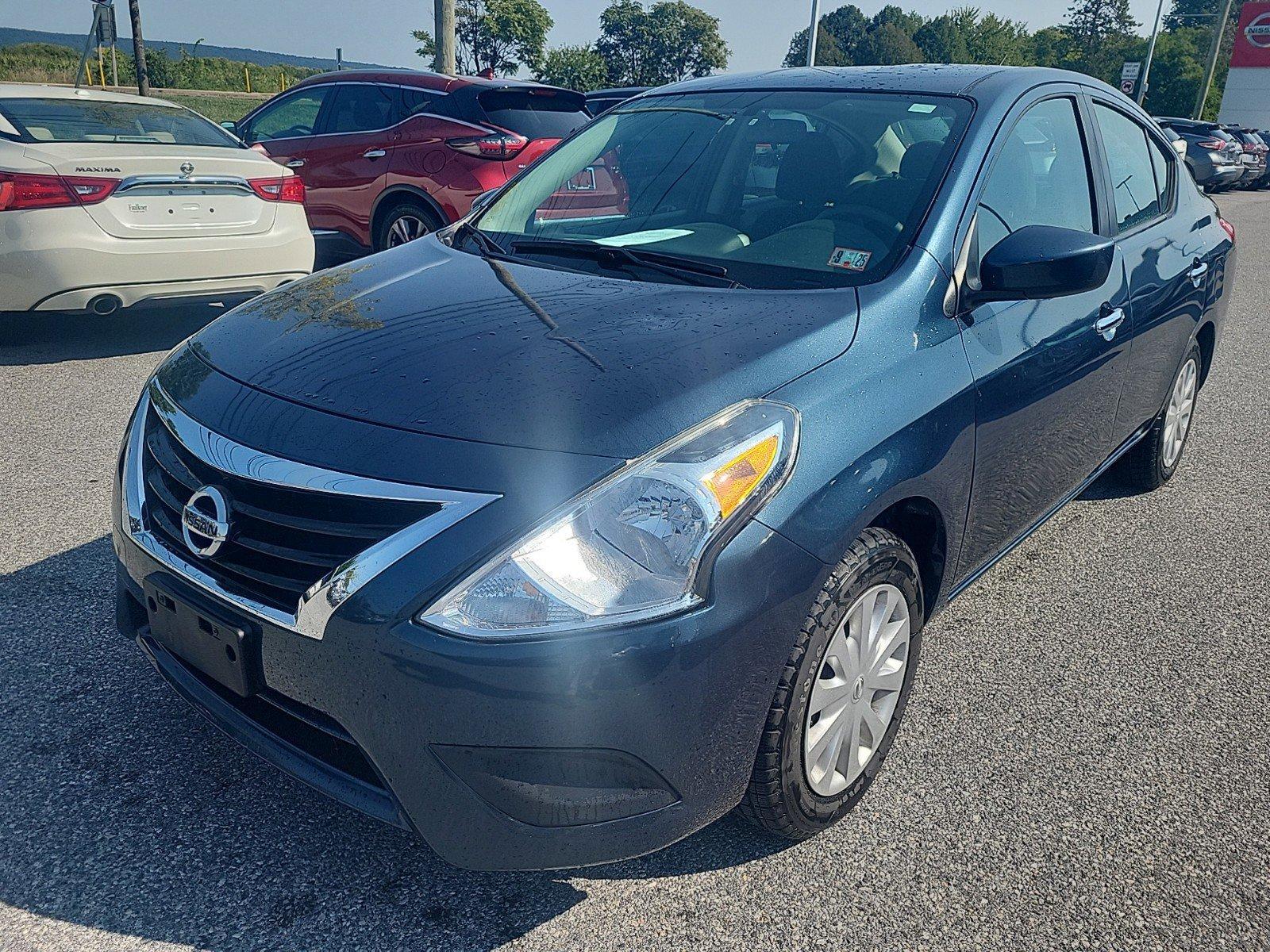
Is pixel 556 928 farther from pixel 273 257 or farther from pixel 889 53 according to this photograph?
pixel 889 53

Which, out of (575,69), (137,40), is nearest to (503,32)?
(575,69)

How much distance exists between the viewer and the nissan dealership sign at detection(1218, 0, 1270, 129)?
48500mm

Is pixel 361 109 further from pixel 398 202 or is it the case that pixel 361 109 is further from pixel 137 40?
pixel 137 40

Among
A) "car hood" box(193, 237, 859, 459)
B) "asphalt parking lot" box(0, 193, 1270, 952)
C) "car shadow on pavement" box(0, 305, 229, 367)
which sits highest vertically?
"car hood" box(193, 237, 859, 459)

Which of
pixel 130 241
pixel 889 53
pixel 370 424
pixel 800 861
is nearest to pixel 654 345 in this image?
pixel 370 424

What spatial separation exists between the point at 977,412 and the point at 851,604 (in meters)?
0.67

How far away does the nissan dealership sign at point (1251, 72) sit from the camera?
48.5 meters

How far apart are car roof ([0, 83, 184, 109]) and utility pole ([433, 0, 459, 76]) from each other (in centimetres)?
917

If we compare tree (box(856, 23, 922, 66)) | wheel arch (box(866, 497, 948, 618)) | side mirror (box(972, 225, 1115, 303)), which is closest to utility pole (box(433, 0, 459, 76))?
side mirror (box(972, 225, 1115, 303))

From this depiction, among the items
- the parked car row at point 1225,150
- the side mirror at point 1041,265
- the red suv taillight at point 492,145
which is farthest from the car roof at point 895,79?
the parked car row at point 1225,150

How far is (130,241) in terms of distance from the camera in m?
5.60

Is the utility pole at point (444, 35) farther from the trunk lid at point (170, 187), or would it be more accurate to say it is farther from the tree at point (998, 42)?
the tree at point (998, 42)

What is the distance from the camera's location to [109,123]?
602 centimetres

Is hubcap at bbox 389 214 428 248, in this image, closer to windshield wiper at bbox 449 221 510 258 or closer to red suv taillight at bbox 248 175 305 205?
red suv taillight at bbox 248 175 305 205
